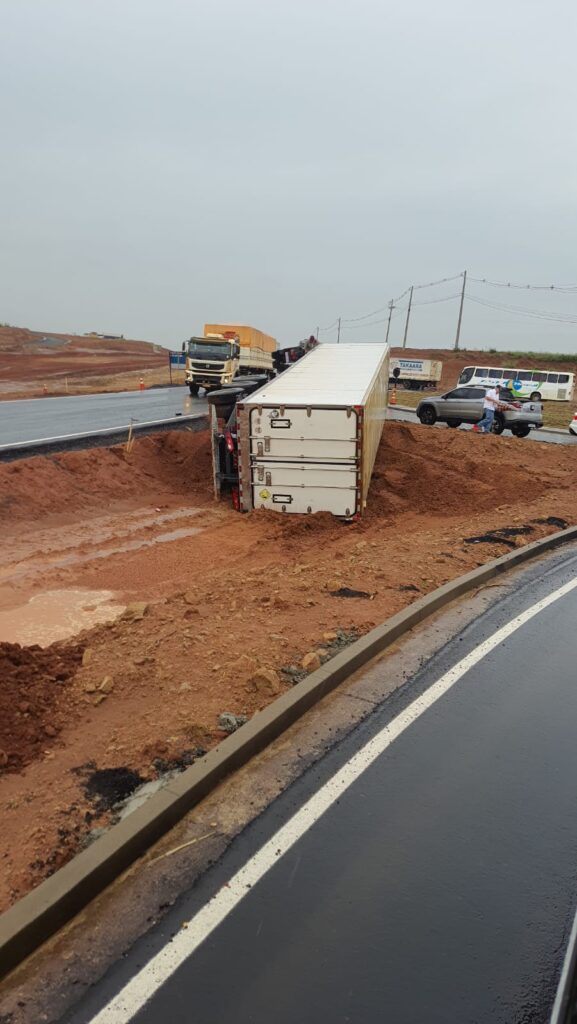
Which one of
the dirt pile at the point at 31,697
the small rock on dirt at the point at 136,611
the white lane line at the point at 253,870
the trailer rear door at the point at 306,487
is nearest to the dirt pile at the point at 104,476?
the trailer rear door at the point at 306,487

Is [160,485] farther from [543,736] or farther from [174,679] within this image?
[543,736]

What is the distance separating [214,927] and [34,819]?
4.09ft

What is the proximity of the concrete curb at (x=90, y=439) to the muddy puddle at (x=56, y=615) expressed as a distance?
634cm

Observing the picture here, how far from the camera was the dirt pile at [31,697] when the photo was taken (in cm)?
441

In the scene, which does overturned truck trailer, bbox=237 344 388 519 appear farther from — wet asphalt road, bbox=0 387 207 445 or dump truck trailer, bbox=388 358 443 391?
dump truck trailer, bbox=388 358 443 391

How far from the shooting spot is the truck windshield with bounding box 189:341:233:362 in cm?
3325

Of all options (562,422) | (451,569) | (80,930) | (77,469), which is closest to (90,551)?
(77,469)

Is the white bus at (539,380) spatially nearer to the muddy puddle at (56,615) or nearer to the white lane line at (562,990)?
the muddy puddle at (56,615)

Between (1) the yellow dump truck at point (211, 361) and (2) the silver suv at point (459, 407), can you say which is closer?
(2) the silver suv at point (459, 407)

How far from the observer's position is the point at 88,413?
22.1m

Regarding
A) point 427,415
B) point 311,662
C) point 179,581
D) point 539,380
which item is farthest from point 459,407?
point 539,380

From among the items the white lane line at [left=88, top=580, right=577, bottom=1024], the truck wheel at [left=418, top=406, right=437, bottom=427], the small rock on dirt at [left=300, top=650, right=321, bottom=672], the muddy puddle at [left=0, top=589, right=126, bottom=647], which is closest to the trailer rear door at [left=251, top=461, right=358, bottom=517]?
the muddy puddle at [left=0, top=589, right=126, bottom=647]

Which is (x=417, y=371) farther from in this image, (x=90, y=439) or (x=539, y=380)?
(x=90, y=439)

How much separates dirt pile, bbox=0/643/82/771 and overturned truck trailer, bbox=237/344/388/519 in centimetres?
637
